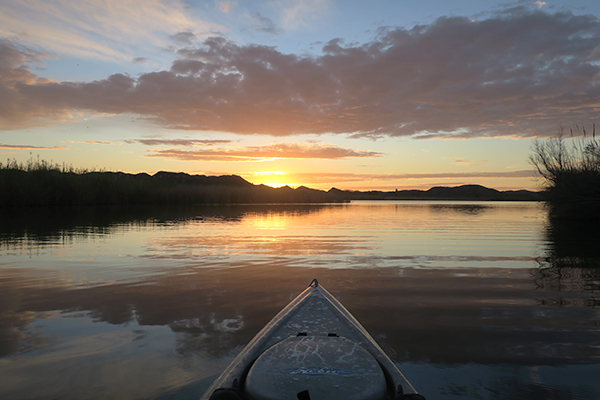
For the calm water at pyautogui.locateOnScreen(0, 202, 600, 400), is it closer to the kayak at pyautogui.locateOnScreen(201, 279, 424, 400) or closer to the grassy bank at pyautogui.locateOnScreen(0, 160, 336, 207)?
the kayak at pyautogui.locateOnScreen(201, 279, 424, 400)

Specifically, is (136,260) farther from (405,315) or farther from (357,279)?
(405,315)

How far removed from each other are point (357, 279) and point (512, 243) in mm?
6706

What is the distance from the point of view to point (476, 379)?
264 centimetres

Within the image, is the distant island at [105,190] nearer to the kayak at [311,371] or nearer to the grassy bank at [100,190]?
the grassy bank at [100,190]

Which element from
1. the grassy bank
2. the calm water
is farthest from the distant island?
the calm water

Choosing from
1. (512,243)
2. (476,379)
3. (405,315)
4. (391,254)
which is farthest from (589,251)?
(476,379)

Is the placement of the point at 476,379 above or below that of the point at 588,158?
below

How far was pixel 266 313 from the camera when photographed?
4.12 meters

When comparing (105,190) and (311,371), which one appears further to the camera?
(105,190)

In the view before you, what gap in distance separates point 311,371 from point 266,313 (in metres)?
2.25

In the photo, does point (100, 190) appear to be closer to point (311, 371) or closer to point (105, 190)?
point (105, 190)

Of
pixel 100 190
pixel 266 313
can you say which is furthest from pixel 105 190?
pixel 266 313

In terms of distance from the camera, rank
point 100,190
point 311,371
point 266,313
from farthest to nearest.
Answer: point 100,190 → point 266,313 → point 311,371

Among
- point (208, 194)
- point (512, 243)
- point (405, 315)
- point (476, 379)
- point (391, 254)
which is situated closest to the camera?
point (476, 379)
